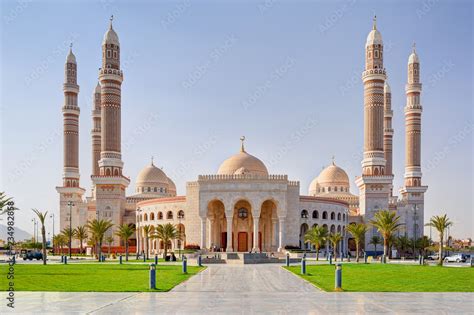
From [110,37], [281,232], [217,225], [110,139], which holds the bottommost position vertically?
[281,232]

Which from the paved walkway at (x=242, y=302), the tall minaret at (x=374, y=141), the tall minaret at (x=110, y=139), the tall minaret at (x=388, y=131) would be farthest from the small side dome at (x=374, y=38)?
the paved walkway at (x=242, y=302)

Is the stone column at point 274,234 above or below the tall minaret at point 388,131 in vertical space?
below

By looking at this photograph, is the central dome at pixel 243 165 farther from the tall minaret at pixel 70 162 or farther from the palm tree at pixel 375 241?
the tall minaret at pixel 70 162

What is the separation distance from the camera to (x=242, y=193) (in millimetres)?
70250

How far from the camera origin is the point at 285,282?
86.8 ft

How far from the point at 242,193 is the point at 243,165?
7631mm

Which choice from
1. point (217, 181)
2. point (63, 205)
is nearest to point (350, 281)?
point (217, 181)

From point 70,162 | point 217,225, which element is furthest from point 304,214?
point 70,162

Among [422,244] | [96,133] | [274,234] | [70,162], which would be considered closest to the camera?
[422,244]

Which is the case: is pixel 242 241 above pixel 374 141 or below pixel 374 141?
below

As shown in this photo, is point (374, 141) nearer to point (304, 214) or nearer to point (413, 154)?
point (413, 154)

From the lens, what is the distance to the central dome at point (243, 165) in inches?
3019

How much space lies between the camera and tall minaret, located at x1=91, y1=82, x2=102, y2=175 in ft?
300

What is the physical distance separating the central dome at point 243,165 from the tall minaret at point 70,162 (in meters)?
19.5
